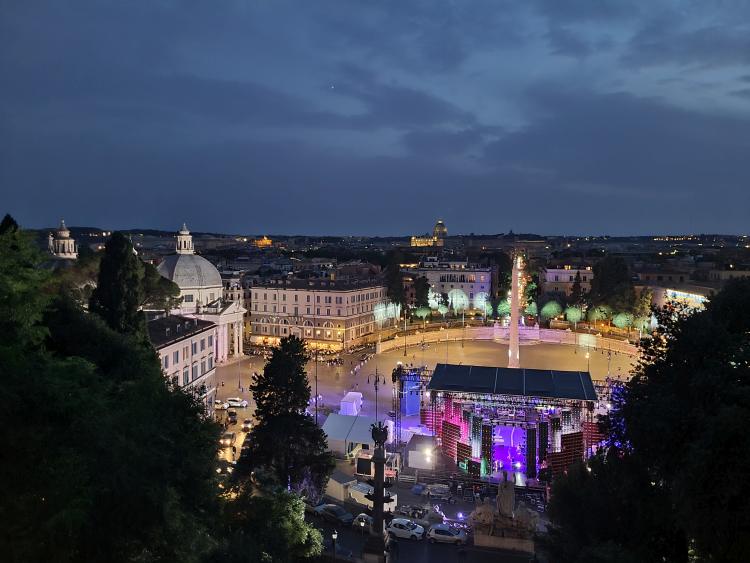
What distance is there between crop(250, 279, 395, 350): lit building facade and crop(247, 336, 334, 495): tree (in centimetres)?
4141

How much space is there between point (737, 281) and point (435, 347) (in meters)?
47.4

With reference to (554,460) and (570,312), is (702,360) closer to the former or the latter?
(554,460)

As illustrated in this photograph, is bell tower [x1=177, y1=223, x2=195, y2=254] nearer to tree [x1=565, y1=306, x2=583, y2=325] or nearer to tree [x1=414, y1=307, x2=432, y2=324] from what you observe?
tree [x1=414, y1=307, x2=432, y2=324]

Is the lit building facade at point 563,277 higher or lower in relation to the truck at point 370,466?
higher

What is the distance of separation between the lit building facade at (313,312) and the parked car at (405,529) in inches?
1714

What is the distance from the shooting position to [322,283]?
67.8m

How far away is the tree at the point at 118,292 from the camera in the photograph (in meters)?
23.6

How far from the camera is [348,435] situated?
30125mm

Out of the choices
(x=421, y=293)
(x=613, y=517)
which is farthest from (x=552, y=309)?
(x=613, y=517)

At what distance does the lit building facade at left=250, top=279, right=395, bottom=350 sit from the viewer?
66.5 m

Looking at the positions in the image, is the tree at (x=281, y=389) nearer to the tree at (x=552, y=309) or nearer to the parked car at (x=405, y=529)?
the parked car at (x=405, y=529)

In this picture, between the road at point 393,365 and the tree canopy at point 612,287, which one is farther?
the tree canopy at point 612,287

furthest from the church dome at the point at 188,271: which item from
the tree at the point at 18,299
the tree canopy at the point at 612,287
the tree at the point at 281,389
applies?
the tree at the point at 18,299

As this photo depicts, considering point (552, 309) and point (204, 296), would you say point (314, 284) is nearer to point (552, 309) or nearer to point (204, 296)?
point (204, 296)
